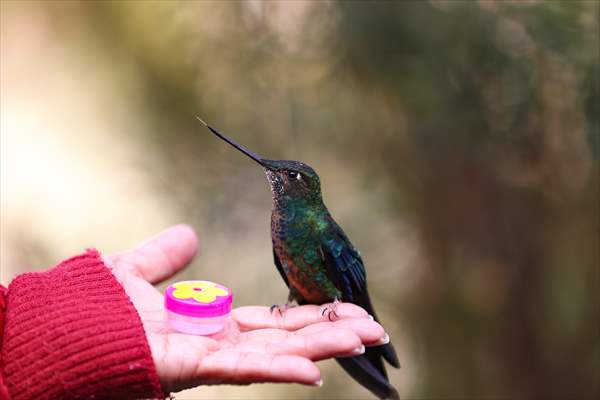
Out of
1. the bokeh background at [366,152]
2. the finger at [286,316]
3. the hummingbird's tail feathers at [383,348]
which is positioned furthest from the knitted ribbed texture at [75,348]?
the bokeh background at [366,152]

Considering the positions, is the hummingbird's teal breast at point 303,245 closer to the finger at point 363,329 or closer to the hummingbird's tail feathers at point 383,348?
the hummingbird's tail feathers at point 383,348

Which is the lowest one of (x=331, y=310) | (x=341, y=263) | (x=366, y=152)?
(x=331, y=310)

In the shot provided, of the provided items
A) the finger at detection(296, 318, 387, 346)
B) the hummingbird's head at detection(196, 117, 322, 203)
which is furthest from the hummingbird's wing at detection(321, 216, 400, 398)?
the finger at detection(296, 318, 387, 346)

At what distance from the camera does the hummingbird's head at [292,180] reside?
1.98m

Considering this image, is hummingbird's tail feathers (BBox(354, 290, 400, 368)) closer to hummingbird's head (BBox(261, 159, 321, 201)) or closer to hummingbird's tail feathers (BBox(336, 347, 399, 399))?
hummingbird's tail feathers (BBox(336, 347, 399, 399))

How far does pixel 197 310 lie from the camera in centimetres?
181

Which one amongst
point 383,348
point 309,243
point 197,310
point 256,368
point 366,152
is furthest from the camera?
point 366,152

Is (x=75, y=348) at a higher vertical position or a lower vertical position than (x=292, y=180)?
lower

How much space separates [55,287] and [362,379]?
103 centimetres

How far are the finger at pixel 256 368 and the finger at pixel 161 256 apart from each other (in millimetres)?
856

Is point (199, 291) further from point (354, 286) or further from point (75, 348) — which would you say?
point (354, 286)

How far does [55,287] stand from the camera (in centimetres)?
196

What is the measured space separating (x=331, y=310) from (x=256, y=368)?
1.62 ft

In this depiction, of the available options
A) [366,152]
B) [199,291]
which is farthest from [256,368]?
[366,152]
